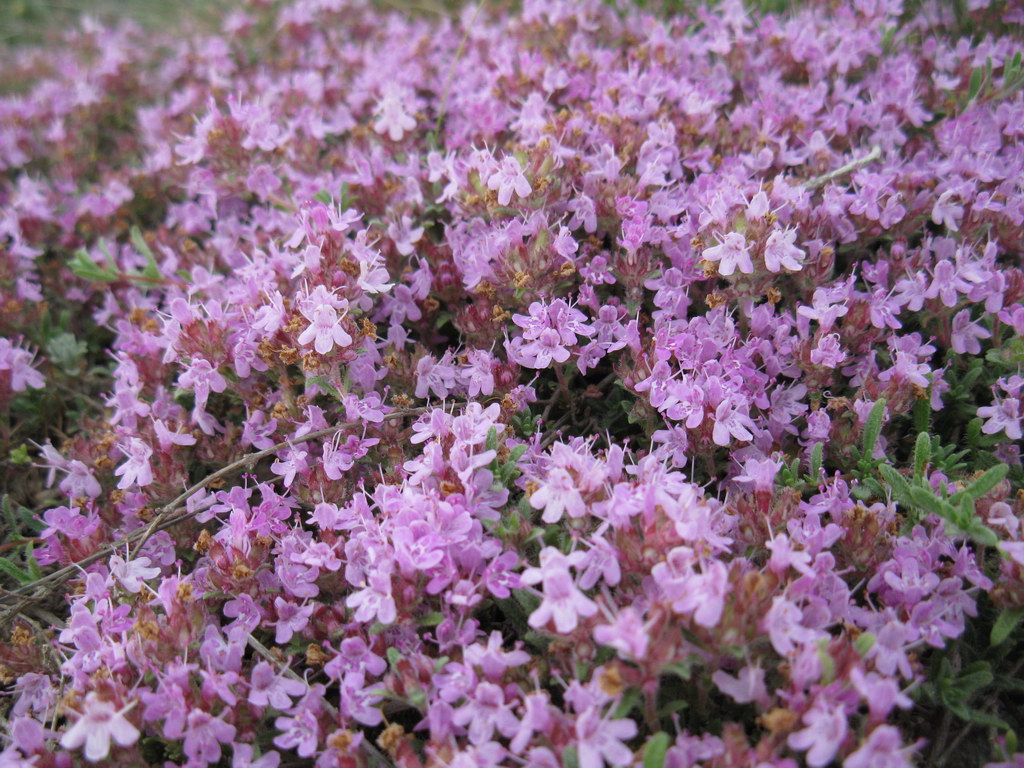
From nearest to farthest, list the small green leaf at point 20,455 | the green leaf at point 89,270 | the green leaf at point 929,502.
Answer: the green leaf at point 929,502
the small green leaf at point 20,455
the green leaf at point 89,270

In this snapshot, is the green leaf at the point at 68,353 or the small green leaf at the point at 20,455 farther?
the green leaf at the point at 68,353

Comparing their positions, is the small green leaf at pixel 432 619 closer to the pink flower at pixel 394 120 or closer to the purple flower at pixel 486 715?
the purple flower at pixel 486 715

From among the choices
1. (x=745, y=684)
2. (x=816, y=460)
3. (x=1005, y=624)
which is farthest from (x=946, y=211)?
(x=745, y=684)

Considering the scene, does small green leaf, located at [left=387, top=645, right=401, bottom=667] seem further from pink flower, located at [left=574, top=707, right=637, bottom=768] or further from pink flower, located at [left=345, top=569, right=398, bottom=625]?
pink flower, located at [left=574, top=707, right=637, bottom=768]

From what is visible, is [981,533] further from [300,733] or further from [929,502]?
[300,733]

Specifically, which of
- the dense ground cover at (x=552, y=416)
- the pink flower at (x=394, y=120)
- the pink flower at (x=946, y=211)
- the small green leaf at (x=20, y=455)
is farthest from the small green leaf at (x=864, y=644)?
the small green leaf at (x=20, y=455)

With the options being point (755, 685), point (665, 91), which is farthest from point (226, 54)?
point (755, 685)

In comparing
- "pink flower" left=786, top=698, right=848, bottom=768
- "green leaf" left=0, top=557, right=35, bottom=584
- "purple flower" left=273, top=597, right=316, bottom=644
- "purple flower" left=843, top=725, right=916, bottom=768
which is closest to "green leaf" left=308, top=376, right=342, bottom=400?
"purple flower" left=273, top=597, right=316, bottom=644

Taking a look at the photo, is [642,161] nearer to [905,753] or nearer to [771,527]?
[771,527]
